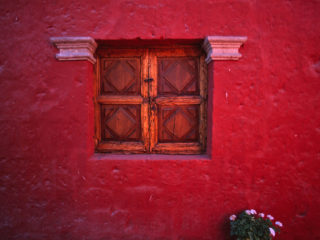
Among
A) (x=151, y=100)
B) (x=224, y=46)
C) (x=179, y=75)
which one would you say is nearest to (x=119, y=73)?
(x=151, y=100)

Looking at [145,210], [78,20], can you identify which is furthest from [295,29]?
[145,210]

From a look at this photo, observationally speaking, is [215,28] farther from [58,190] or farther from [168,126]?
[58,190]

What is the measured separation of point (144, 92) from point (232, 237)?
1852 millimetres

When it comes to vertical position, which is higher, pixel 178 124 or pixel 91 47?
pixel 91 47

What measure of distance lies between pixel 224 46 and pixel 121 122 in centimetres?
138

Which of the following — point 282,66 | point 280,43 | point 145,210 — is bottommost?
point 145,210

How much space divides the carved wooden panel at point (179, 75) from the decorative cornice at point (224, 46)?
27 cm

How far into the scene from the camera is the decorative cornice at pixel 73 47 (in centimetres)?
171

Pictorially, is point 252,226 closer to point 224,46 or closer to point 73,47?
point 224,46

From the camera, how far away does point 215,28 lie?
172 centimetres

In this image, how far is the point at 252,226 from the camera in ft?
5.33

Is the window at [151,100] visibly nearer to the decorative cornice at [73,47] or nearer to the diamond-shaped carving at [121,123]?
the diamond-shaped carving at [121,123]

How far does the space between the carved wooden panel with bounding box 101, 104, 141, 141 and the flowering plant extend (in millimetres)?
1356

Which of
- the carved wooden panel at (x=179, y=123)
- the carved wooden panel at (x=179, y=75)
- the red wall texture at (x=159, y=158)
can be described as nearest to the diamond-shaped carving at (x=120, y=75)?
the red wall texture at (x=159, y=158)
